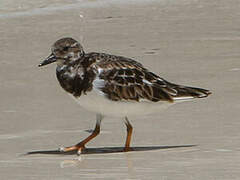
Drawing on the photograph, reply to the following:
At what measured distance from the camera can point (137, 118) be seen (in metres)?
7.40

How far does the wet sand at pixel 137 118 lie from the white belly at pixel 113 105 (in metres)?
0.28

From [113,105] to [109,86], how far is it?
5.9 inches

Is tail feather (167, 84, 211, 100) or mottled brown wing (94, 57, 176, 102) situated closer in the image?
mottled brown wing (94, 57, 176, 102)

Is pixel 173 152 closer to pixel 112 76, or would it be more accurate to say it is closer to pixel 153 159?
pixel 153 159

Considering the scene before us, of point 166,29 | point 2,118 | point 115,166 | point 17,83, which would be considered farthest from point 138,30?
point 115,166

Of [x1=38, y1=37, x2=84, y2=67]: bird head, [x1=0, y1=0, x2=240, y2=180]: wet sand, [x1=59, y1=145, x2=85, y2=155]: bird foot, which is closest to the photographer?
[x1=0, y1=0, x2=240, y2=180]: wet sand

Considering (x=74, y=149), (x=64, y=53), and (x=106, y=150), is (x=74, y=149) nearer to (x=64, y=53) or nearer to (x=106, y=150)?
(x=106, y=150)

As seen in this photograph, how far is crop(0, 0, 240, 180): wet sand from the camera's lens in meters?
5.69

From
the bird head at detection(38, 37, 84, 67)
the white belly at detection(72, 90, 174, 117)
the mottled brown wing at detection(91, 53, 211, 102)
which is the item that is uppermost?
the bird head at detection(38, 37, 84, 67)

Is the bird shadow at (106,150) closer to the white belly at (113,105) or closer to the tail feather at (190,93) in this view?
the white belly at (113,105)

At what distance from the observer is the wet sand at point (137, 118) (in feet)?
18.7

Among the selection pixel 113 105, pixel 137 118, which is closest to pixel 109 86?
pixel 113 105

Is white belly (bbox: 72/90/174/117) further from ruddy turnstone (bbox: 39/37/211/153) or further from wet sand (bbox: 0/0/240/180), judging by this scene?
wet sand (bbox: 0/0/240/180)

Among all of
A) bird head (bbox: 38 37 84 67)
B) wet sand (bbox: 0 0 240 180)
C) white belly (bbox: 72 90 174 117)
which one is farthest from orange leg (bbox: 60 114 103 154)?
bird head (bbox: 38 37 84 67)
